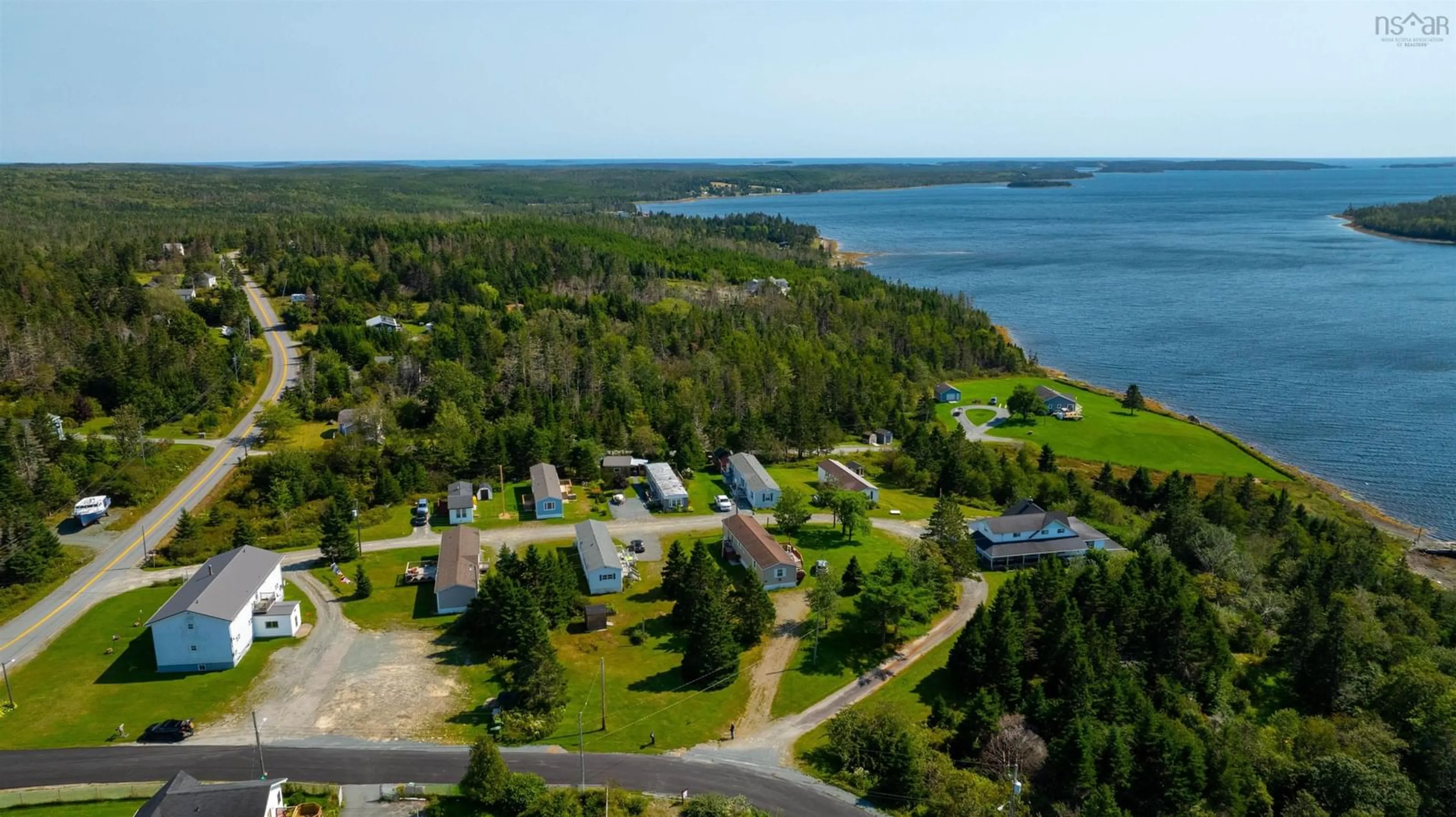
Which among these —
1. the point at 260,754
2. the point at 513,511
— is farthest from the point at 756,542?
the point at 260,754

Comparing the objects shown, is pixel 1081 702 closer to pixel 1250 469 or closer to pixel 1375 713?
pixel 1375 713

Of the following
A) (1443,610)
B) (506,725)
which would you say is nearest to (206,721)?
(506,725)

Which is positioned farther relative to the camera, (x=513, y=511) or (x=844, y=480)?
(x=844, y=480)

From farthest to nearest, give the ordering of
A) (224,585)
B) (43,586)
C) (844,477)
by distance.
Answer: (844,477) → (43,586) → (224,585)

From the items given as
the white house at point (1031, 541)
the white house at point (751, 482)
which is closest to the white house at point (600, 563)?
the white house at point (751, 482)

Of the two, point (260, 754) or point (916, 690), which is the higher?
point (260, 754)

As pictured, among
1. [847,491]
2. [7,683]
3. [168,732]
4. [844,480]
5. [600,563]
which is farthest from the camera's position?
[844,480]

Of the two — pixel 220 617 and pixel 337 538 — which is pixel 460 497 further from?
pixel 220 617
